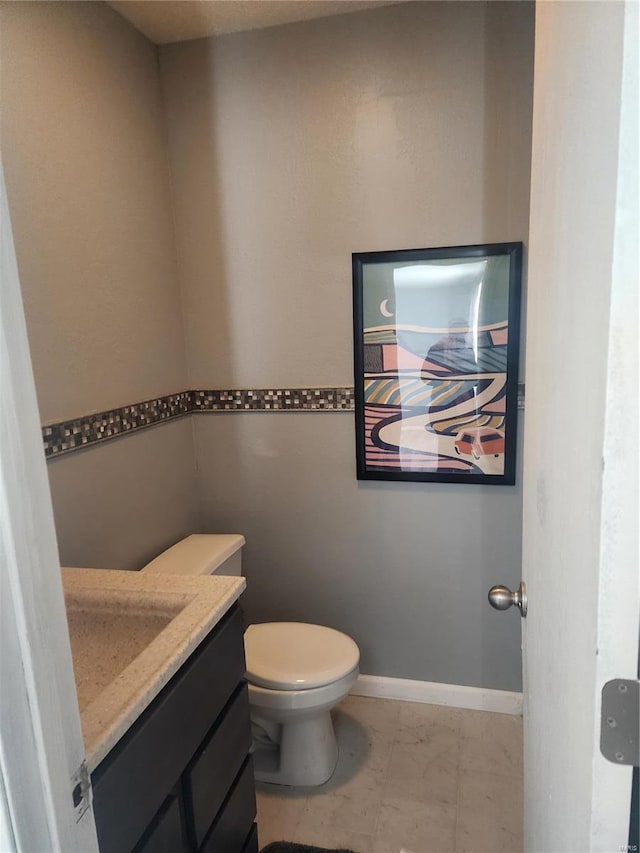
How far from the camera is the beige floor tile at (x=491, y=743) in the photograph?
72.6 inches

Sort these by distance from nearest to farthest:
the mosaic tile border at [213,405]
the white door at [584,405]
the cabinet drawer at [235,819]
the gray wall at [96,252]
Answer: the white door at [584,405]
the cabinet drawer at [235,819]
the gray wall at [96,252]
the mosaic tile border at [213,405]

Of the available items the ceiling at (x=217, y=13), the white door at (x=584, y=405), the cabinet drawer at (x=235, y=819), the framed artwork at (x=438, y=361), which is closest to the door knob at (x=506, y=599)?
the white door at (x=584, y=405)

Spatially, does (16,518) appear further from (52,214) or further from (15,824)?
(52,214)

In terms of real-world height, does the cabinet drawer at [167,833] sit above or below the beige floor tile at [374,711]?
above

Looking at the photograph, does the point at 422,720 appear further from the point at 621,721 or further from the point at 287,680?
the point at 621,721

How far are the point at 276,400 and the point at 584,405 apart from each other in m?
1.60

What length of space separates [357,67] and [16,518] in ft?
6.30

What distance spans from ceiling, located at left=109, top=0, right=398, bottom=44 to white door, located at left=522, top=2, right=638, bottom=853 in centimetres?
121

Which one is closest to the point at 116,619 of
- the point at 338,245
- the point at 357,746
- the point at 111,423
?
the point at 111,423

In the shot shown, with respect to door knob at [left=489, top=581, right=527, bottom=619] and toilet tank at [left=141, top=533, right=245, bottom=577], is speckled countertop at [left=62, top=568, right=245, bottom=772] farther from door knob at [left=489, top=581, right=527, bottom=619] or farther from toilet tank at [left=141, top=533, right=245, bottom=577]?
door knob at [left=489, top=581, right=527, bottom=619]

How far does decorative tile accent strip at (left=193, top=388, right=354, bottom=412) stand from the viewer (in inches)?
80.5

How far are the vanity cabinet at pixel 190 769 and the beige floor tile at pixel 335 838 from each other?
0.95 feet

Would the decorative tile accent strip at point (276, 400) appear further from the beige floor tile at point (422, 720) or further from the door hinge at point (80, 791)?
the door hinge at point (80, 791)

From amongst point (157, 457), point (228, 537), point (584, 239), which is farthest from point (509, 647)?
point (584, 239)
